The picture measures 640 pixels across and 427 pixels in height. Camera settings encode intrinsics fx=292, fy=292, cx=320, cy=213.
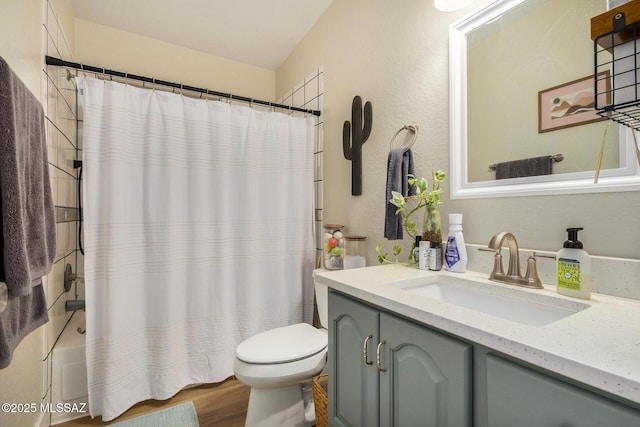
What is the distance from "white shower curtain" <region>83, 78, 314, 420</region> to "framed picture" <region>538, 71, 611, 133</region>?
140 centimetres

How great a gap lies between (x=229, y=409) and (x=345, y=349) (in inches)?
41.4

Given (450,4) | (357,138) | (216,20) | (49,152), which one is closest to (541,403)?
(450,4)

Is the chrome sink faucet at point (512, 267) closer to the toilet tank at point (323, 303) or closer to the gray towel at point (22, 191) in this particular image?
the toilet tank at point (323, 303)

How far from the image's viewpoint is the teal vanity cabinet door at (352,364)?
0.87m

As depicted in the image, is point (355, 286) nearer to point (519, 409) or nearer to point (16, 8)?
point (519, 409)

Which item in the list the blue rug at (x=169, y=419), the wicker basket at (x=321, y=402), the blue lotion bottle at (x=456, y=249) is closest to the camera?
the blue lotion bottle at (x=456, y=249)

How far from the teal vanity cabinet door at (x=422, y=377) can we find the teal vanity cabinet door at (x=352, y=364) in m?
0.04

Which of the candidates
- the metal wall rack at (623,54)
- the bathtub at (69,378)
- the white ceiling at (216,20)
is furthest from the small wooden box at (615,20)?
the bathtub at (69,378)

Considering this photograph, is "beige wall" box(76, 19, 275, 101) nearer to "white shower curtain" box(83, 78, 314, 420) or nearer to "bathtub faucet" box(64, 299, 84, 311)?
"white shower curtain" box(83, 78, 314, 420)

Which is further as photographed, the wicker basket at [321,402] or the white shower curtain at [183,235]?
the white shower curtain at [183,235]

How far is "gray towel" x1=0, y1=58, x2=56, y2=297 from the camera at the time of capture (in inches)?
28.6

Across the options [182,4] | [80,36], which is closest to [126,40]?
[80,36]

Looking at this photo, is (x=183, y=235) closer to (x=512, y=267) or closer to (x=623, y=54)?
(x=512, y=267)

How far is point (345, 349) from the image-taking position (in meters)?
0.99
